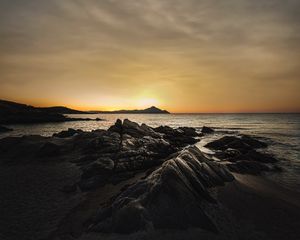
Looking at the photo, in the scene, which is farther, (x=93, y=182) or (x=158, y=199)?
(x=93, y=182)

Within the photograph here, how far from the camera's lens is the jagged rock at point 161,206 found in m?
9.67

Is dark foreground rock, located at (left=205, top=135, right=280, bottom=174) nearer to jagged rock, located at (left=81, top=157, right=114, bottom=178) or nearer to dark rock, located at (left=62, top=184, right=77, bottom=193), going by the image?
jagged rock, located at (left=81, top=157, right=114, bottom=178)

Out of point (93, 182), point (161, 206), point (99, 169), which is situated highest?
point (161, 206)

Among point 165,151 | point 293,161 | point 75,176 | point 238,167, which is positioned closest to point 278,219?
point 238,167

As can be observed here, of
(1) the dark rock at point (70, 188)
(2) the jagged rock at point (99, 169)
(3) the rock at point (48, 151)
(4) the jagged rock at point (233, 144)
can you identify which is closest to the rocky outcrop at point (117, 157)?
(2) the jagged rock at point (99, 169)

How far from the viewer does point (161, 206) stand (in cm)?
1020

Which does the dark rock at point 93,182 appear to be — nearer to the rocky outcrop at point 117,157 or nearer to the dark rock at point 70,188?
the rocky outcrop at point 117,157

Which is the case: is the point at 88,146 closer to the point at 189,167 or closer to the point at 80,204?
the point at 80,204

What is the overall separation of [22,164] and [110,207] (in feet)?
47.8

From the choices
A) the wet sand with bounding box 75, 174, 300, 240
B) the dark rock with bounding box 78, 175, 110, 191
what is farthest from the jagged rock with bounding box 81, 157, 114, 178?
the wet sand with bounding box 75, 174, 300, 240

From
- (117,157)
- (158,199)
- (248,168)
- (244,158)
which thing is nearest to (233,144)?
(244,158)

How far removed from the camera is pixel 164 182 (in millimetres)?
11086

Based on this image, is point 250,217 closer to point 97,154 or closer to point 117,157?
point 117,157

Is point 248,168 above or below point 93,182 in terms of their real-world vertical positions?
below
